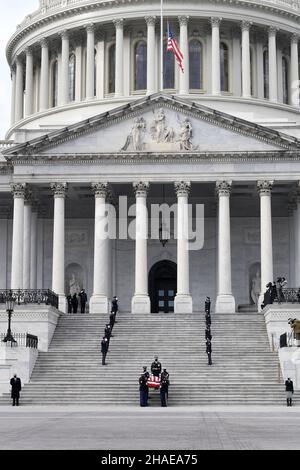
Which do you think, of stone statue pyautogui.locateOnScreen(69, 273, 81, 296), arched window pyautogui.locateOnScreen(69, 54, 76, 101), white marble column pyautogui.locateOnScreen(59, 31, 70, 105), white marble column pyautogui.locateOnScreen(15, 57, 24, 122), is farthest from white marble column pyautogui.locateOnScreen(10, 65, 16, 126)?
stone statue pyautogui.locateOnScreen(69, 273, 81, 296)

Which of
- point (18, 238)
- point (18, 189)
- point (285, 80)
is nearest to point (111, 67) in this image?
point (285, 80)

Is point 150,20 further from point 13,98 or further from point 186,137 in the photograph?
point 186,137

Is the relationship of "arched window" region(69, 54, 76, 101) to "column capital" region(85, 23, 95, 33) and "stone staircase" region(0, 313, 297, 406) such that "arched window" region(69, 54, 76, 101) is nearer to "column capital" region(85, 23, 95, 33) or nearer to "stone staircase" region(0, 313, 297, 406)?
"column capital" region(85, 23, 95, 33)

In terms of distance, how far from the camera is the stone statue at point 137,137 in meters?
55.9

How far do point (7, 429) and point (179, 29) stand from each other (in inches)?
2155

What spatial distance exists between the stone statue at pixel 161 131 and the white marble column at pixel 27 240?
325 inches

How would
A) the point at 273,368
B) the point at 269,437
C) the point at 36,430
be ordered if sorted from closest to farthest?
the point at 269,437, the point at 36,430, the point at 273,368

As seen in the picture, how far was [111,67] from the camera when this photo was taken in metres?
73.6

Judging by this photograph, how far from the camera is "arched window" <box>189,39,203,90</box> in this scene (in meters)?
72.8

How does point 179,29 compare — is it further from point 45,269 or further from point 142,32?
point 45,269

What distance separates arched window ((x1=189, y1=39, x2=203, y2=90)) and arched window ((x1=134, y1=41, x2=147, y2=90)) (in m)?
3.57
